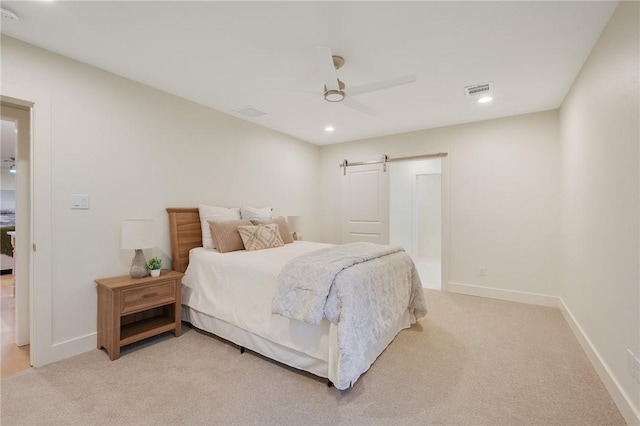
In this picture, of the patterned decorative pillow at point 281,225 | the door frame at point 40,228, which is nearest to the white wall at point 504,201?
the patterned decorative pillow at point 281,225

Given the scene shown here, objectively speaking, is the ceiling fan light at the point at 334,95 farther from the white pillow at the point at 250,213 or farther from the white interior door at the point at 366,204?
the white interior door at the point at 366,204

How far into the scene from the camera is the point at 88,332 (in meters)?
2.48

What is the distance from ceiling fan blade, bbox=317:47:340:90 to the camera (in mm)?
1908

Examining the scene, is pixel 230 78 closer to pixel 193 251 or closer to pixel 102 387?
pixel 193 251

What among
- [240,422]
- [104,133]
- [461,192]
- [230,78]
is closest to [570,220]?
[461,192]

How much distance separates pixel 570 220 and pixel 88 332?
185 inches

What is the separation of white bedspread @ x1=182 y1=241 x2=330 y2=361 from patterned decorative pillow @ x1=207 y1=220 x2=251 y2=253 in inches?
4.4

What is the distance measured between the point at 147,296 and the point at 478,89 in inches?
146

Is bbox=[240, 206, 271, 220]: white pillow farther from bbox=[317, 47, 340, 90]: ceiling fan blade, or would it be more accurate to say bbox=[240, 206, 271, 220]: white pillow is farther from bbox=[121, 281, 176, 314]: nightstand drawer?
bbox=[317, 47, 340, 90]: ceiling fan blade

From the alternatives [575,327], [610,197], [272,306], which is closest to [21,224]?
[272,306]

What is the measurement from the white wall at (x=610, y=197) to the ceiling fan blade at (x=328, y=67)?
168 cm

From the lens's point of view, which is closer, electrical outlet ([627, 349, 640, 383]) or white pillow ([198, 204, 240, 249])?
electrical outlet ([627, 349, 640, 383])

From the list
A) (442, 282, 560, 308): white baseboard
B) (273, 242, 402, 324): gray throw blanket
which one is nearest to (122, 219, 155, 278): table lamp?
(273, 242, 402, 324): gray throw blanket

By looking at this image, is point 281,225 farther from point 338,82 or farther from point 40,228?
point 40,228
